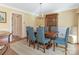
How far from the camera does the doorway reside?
6.37 feet

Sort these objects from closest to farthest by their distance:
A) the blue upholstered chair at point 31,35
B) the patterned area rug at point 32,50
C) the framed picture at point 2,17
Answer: the framed picture at point 2,17 → the patterned area rug at point 32,50 → the blue upholstered chair at point 31,35

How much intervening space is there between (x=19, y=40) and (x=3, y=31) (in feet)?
1.22

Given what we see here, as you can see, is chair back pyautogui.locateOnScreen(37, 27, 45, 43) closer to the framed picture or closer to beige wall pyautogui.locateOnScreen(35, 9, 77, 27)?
beige wall pyautogui.locateOnScreen(35, 9, 77, 27)

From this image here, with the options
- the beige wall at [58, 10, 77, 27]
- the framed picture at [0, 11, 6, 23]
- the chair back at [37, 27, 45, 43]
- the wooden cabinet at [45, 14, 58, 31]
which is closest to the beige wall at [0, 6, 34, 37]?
the framed picture at [0, 11, 6, 23]

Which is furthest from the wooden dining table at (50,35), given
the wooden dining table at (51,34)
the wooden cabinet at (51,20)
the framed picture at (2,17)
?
the framed picture at (2,17)

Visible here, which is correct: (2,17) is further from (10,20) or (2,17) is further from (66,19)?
(66,19)

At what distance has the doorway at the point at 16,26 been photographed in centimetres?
194

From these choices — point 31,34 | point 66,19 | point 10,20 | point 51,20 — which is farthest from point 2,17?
point 66,19

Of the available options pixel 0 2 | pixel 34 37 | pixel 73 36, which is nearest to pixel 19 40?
pixel 34 37

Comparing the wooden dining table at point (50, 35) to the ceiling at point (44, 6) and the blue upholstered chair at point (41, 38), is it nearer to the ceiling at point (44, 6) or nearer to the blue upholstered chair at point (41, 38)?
the blue upholstered chair at point (41, 38)

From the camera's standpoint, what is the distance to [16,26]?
77.9 inches

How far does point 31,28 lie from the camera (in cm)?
201

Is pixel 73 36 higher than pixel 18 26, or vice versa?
pixel 18 26
